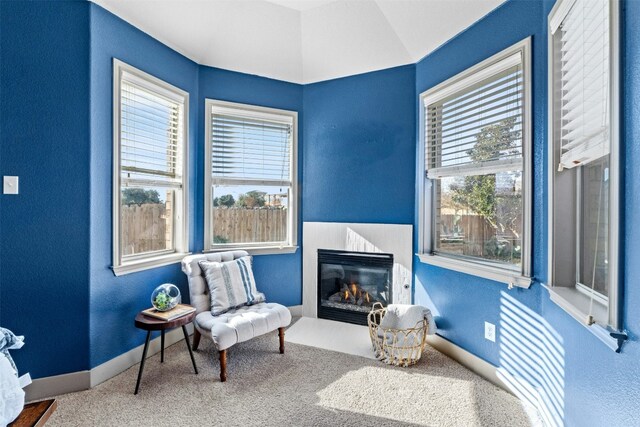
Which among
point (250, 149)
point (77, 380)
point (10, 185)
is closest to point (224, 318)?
point (77, 380)

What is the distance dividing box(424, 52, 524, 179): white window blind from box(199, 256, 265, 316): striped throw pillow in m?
1.87

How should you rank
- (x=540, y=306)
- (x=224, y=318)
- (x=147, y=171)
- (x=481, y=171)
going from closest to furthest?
1. (x=540, y=306)
2. (x=481, y=171)
3. (x=224, y=318)
4. (x=147, y=171)

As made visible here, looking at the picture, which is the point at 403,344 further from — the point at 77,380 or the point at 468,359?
the point at 77,380

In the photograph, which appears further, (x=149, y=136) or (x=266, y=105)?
(x=266, y=105)

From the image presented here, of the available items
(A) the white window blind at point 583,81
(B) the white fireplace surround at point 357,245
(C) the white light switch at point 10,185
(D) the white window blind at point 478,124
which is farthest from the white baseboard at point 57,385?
(A) the white window blind at point 583,81

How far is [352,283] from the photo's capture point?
3629mm

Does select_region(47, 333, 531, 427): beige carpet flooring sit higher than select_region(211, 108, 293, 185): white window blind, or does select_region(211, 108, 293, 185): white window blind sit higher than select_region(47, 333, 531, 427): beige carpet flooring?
select_region(211, 108, 293, 185): white window blind

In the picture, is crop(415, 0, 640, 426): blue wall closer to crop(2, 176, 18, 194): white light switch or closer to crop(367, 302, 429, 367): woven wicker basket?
crop(367, 302, 429, 367): woven wicker basket

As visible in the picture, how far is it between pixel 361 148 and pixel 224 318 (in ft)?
6.71

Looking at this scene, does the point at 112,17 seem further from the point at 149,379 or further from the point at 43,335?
the point at 149,379

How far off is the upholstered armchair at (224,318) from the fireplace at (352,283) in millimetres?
856

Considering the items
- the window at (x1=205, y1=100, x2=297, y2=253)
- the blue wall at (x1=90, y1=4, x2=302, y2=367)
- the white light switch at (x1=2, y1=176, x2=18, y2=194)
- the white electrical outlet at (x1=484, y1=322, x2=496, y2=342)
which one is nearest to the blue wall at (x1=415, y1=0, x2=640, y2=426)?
the white electrical outlet at (x1=484, y1=322, x2=496, y2=342)

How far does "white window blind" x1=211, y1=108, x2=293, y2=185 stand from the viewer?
3504mm

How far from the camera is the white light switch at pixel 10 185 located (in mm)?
2111
